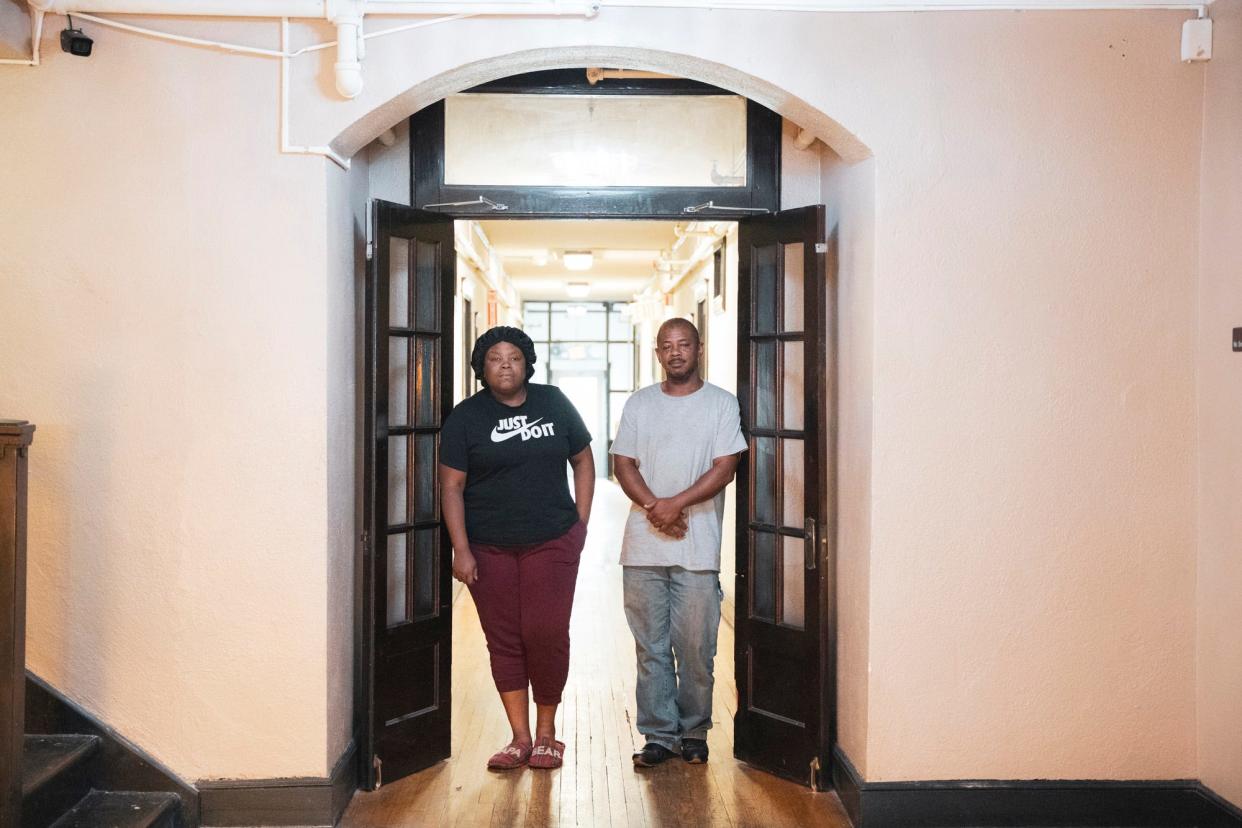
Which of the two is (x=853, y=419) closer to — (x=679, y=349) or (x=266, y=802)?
(x=679, y=349)

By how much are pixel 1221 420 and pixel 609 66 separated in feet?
7.26

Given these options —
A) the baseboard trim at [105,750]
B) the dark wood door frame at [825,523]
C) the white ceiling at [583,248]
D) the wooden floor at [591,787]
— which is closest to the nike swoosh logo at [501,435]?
the dark wood door frame at [825,523]

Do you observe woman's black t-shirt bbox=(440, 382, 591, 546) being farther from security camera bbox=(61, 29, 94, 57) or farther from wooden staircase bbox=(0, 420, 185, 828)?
security camera bbox=(61, 29, 94, 57)

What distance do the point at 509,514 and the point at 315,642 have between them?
2.65 ft

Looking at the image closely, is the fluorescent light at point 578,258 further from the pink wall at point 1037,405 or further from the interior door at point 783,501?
the pink wall at point 1037,405

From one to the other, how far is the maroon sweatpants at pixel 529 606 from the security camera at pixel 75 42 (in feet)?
6.65

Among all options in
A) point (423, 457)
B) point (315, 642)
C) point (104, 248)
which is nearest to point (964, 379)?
point (423, 457)

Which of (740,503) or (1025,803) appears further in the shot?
(740,503)

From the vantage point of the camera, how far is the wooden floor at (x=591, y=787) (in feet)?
11.4

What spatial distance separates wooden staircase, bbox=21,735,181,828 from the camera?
302 cm

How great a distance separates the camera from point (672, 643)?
4012mm

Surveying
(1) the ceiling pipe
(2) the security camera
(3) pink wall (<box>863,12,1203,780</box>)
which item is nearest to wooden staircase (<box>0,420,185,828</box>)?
(2) the security camera

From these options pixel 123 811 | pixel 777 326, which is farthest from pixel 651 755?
pixel 123 811

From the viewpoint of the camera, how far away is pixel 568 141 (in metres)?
4.04
